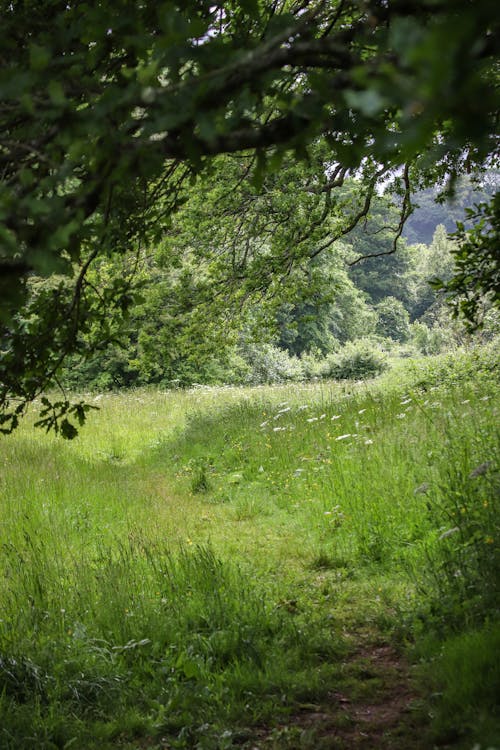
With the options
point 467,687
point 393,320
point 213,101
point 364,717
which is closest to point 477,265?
point 467,687

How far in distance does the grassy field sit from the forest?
0.02m

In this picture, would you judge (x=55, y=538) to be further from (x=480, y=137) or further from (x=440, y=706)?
(x=480, y=137)

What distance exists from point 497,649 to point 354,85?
2.87 metres

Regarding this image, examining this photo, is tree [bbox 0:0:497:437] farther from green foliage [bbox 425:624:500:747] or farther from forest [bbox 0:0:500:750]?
green foliage [bbox 425:624:500:747]

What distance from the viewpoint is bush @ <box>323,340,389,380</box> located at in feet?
87.5

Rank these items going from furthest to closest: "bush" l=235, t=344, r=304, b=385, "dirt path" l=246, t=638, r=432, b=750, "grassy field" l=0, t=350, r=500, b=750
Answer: "bush" l=235, t=344, r=304, b=385, "grassy field" l=0, t=350, r=500, b=750, "dirt path" l=246, t=638, r=432, b=750

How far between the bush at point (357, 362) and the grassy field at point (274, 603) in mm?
17645

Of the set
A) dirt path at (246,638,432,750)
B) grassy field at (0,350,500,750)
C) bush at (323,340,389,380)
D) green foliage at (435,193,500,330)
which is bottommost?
dirt path at (246,638,432,750)

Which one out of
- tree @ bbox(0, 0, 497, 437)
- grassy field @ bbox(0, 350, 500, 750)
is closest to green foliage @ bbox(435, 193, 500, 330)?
grassy field @ bbox(0, 350, 500, 750)

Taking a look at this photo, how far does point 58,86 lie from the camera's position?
1.62 m

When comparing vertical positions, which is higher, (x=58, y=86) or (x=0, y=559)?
(x=58, y=86)

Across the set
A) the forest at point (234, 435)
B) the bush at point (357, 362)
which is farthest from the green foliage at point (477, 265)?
the bush at point (357, 362)

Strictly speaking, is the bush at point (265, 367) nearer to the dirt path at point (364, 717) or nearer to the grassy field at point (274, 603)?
the grassy field at point (274, 603)

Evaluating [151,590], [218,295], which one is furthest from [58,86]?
A: [218,295]
